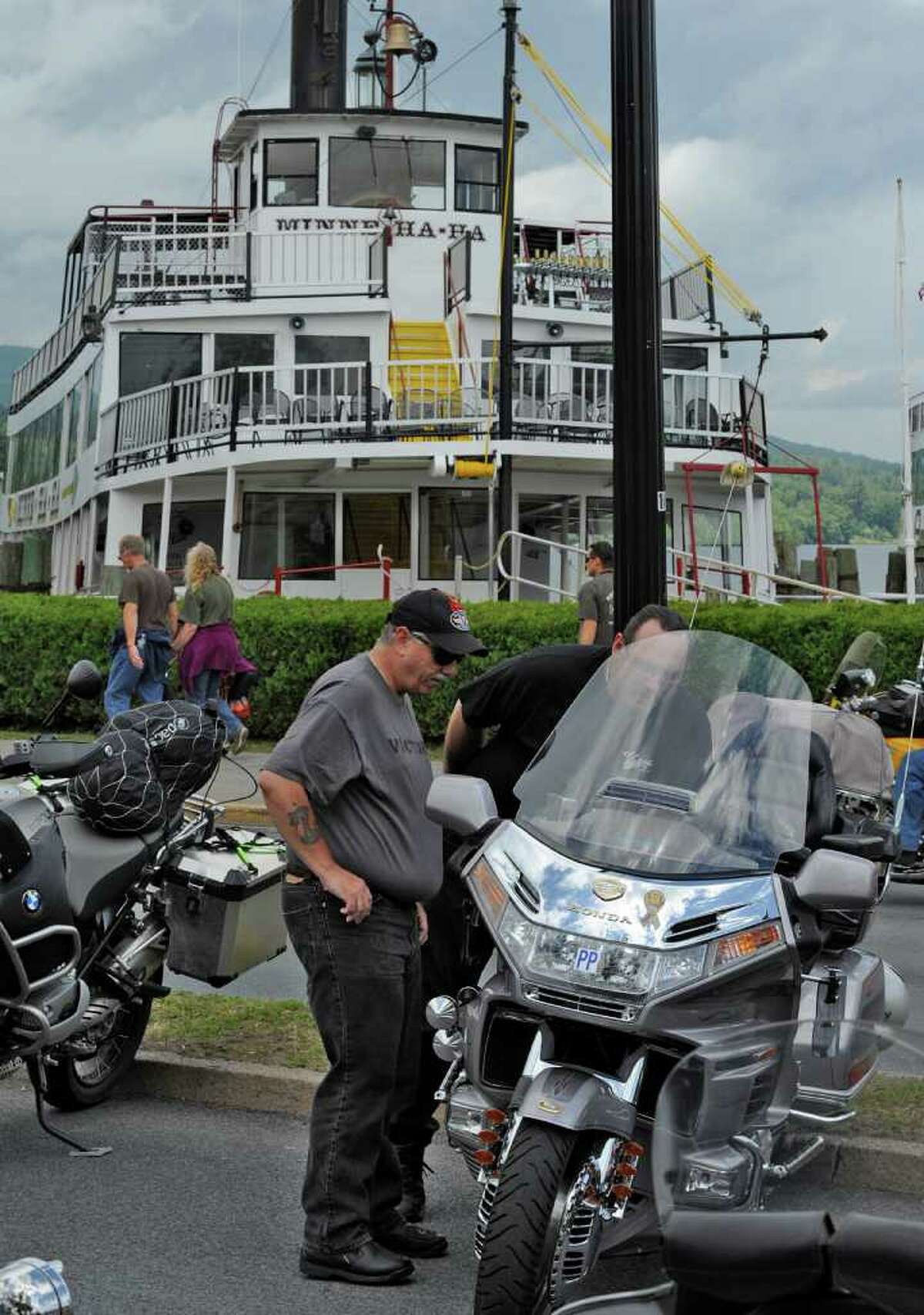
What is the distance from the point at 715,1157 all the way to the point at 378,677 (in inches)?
71.2

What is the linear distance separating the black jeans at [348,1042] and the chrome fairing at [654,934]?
0.46 m

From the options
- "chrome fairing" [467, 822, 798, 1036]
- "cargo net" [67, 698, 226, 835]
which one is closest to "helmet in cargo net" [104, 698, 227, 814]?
"cargo net" [67, 698, 226, 835]

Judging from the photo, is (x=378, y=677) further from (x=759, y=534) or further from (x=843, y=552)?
(x=843, y=552)

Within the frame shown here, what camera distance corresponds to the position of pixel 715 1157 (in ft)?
11.9

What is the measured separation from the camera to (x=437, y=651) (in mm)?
5000

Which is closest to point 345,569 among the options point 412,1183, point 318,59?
point 318,59

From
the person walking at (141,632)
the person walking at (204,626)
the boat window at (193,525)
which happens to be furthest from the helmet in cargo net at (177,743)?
the boat window at (193,525)

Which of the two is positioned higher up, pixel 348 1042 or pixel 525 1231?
pixel 348 1042

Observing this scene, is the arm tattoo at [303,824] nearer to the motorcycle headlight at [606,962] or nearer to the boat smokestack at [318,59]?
the motorcycle headlight at [606,962]

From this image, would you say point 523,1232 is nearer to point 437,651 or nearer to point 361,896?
point 361,896

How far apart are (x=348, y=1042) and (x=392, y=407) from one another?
21.4m

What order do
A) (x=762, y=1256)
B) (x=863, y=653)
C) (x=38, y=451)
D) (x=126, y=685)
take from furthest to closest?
(x=38, y=451)
(x=126, y=685)
(x=863, y=653)
(x=762, y=1256)

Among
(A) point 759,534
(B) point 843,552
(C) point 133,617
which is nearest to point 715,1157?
(C) point 133,617

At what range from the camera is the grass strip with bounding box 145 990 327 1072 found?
6.72m
